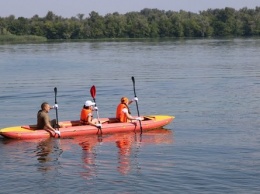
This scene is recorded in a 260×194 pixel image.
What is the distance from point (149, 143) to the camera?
19578 mm

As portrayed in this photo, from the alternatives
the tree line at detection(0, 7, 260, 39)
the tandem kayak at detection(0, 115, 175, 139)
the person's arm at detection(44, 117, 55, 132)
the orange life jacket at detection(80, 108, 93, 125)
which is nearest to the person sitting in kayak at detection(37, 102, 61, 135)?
the person's arm at detection(44, 117, 55, 132)

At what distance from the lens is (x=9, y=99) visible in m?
30.0

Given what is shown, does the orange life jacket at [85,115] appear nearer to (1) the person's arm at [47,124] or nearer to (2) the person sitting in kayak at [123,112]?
(2) the person sitting in kayak at [123,112]

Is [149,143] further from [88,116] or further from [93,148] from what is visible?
[88,116]

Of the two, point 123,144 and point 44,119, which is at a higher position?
point 44,119

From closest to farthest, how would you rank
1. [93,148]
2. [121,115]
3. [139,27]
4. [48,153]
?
[48,153], [93,148], [121,115], [139,27]

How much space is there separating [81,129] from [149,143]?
242 centimetres

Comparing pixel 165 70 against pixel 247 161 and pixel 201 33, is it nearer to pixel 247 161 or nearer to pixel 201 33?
pixel 247 161

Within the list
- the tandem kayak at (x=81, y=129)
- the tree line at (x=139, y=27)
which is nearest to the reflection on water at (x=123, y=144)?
the tandem kayak at (x=81, y=129)

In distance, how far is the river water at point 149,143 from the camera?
586 inches

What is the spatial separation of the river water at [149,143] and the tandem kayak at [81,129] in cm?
28

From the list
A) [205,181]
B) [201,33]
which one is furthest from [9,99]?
[201,33]

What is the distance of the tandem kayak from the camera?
19.6 meters

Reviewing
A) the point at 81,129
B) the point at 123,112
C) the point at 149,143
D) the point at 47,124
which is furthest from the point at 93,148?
the point at 123,112
